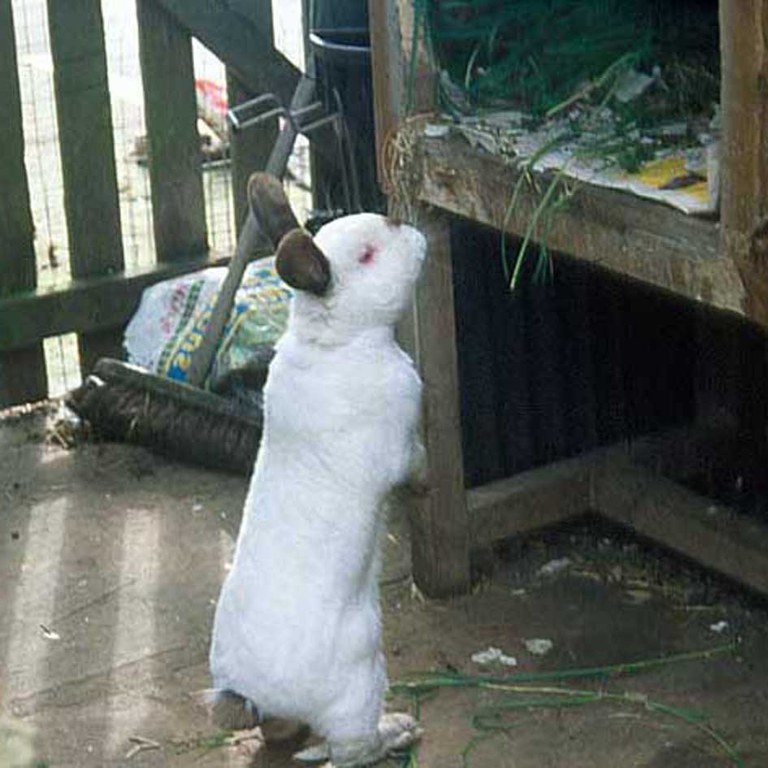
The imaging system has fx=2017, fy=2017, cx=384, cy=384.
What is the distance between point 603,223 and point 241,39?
8.97 feet

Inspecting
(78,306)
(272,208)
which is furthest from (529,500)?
(78,306)

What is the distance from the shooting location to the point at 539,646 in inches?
185

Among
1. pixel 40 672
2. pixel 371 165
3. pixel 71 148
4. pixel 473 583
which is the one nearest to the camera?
pixel 40 672

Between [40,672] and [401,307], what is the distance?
1.38 m

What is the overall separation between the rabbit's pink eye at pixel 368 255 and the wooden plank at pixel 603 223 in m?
0.45

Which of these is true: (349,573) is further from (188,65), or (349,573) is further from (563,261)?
(188,65)

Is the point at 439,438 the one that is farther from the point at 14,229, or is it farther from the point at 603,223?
the point at 14,229

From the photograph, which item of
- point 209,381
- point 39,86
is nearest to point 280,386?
point 209,381

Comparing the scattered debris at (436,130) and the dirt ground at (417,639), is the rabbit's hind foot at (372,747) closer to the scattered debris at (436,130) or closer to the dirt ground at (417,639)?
the dirt ground at (417,639)

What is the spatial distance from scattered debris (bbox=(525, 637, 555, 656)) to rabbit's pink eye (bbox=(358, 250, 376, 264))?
1.21 meters

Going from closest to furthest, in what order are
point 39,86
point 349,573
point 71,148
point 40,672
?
point 349,573 < point 40,672 < point 71,148 < point 39,86

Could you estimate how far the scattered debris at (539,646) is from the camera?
4.66 metres

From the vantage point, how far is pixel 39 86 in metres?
8.97

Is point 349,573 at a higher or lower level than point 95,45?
lower
